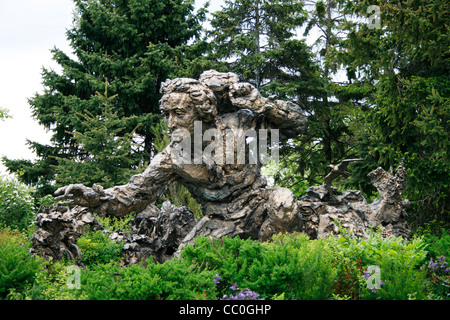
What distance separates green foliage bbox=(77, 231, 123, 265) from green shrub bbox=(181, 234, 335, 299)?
1.50 metres

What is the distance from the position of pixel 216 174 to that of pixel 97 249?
6.04ft

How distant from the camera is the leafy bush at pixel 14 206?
870 cm

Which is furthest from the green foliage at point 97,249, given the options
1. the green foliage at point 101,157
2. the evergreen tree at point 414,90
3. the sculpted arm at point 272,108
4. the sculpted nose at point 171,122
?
the green foliage at point 101,157

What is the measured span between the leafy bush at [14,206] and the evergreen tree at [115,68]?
5.38 metres

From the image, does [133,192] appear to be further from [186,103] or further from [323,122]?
[323,122]

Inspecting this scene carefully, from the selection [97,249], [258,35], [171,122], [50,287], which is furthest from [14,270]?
[258,35]

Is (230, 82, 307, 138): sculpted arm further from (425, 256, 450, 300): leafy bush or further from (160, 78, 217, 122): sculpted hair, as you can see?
(425, 256, 450, 300): leafy bush

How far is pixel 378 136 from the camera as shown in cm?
945

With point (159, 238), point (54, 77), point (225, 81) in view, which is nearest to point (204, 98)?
point (225, 81)

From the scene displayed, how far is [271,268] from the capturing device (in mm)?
4027

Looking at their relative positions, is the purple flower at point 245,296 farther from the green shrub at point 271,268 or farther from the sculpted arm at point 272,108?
the sculpted arm at point 272,108

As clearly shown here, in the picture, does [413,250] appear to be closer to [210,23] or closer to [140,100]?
[210,23]

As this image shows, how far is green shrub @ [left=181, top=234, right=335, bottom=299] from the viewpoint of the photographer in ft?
12.8

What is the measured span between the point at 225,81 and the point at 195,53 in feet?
32.8
